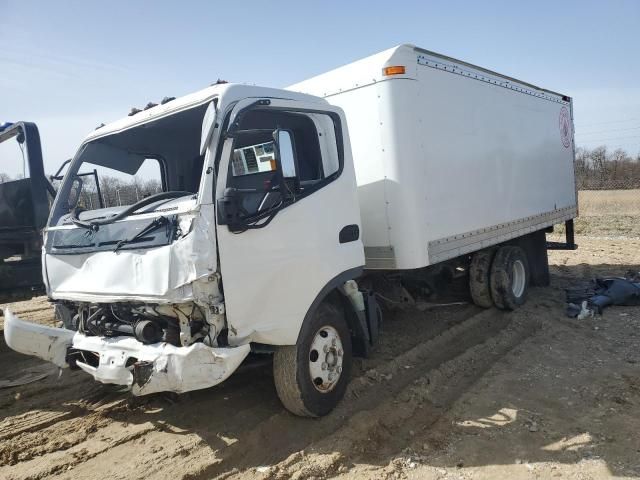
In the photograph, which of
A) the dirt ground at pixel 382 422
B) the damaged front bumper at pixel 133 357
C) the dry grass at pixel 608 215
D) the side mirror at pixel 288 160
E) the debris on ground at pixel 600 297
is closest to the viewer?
the damaged front bumper at pixel 133 357

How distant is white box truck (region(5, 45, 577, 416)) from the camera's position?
129 inches

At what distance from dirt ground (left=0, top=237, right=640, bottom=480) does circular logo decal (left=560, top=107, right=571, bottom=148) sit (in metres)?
4.32

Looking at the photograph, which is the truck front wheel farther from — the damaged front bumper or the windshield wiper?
the windshield wiper

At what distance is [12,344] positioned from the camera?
3.91m

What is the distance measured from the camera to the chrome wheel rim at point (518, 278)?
25.7 ft

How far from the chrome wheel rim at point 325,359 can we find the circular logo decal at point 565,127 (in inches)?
272

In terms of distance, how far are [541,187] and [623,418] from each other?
4697mm

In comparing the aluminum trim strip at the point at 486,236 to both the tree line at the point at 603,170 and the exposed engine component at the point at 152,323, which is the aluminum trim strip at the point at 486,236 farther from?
the tree line at the point at 603,170

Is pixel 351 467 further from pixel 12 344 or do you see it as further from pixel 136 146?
pixel 136 146

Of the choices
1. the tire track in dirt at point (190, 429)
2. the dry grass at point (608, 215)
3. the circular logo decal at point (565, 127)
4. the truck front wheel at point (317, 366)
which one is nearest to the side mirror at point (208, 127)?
the truck front wheel at point (317, 366)

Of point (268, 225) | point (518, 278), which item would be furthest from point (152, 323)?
point (518, 278)

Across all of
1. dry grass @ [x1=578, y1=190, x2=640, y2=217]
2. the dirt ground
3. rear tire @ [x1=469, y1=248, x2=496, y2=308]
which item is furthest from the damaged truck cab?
dry grass @ [x1=578, y1=190, x2=640, y2=217]

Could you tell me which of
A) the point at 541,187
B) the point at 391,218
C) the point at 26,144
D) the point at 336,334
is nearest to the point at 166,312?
the point at 336,334

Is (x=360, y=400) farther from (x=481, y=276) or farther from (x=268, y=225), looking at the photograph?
(x=481, y=276)
